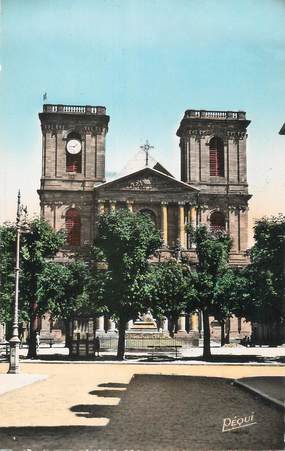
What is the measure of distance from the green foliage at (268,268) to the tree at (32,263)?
39.2ft

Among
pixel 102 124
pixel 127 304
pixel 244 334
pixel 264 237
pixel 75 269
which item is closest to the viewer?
pixel 264 237

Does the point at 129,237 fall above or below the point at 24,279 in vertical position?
above

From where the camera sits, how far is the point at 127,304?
35375 millimetres

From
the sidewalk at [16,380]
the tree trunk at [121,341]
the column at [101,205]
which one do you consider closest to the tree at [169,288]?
the tree trunk at [121,341]

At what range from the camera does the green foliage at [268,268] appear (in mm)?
31484

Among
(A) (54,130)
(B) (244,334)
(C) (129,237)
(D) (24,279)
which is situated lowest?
(B) (244,334)

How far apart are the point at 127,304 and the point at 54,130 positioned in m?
32.3

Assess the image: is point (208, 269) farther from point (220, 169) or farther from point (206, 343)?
point (220, 169)

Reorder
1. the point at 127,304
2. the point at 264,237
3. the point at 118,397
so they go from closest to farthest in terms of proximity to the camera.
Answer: the point at 118,397, the point at 264,237, the point at 127,304

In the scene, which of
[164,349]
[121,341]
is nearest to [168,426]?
[121,341]

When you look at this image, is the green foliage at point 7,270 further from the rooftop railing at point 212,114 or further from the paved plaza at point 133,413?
the rooftop railing at point 212,114

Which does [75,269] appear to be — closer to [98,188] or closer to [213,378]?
[213,378]

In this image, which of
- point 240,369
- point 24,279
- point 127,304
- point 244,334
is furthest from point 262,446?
point 244,334

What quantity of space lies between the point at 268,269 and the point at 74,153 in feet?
119
